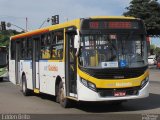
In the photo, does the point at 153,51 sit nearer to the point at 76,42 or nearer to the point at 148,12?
the point at 76,42

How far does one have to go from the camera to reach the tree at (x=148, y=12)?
204 ft

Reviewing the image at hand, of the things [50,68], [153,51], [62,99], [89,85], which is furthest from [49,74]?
[153,51]

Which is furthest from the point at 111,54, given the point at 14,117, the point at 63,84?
the point at 14,117

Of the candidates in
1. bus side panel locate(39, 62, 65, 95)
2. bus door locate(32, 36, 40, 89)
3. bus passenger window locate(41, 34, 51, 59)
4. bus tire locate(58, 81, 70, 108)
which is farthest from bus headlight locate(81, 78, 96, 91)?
bus door locate(32, 36, 40, 89)

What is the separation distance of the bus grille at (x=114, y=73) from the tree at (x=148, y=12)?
47983 mm

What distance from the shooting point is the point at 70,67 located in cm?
1537

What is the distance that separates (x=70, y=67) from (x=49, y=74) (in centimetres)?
244

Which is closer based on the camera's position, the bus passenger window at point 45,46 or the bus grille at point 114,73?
the bus grille at point 114,73

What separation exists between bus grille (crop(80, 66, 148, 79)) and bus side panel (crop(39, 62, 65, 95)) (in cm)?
188

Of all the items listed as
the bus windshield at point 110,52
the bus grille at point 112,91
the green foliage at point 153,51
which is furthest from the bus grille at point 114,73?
the green foliage at point 153,51

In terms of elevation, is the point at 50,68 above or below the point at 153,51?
below

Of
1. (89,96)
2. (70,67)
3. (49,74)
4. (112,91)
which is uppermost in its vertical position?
(70,67)

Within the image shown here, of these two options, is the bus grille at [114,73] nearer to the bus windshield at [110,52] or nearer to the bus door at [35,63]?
the bus windshield at [110,52]

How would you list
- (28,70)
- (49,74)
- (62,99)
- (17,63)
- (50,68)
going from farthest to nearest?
(17,63) → (28,70) → (49,74) → (50,68) → (62,99)
